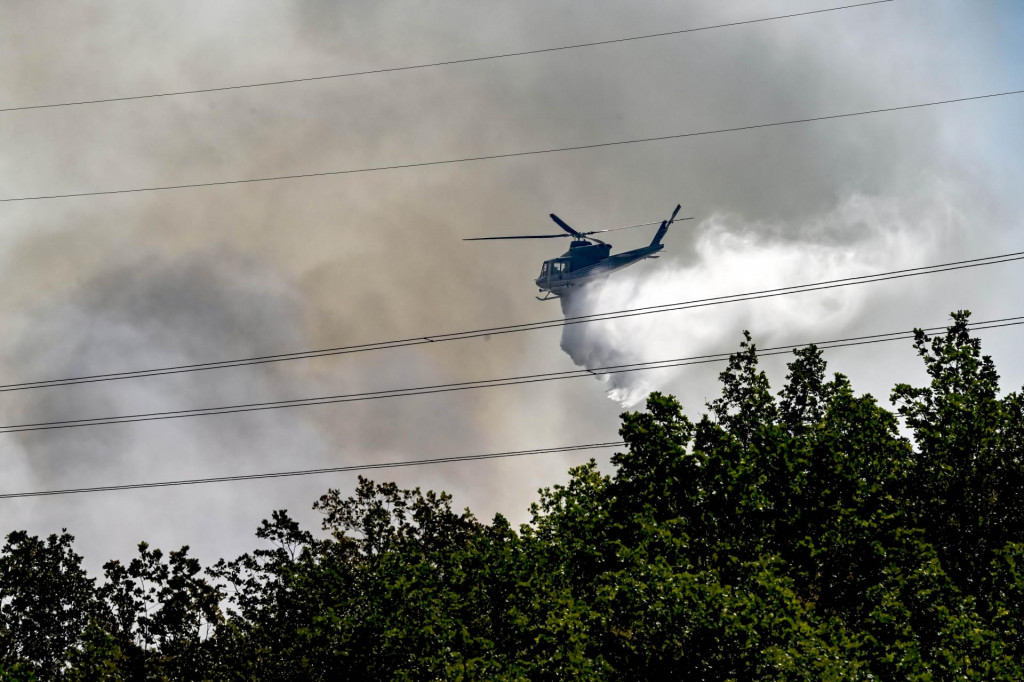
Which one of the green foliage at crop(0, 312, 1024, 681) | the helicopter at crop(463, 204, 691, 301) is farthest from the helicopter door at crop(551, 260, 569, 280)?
the green foliage at crop(0, 312, 1024, 681)

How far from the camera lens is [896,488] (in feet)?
134

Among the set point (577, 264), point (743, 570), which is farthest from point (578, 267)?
point (743, 570)

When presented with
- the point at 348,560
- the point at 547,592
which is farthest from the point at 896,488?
the point at 348,560

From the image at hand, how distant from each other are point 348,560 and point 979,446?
3340 cm

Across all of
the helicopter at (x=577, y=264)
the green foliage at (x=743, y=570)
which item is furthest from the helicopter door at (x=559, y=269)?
the green foliage at (x=743, y=570)

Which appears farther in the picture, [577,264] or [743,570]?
[577,264]

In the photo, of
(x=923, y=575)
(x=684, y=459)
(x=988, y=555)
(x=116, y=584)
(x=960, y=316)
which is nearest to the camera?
(x=923, y=575)

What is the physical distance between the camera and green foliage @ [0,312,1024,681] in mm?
31422

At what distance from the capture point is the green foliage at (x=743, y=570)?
31.4 metres

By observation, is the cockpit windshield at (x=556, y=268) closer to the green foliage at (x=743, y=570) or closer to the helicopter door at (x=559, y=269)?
the helicopter door at (x=559, y=269)

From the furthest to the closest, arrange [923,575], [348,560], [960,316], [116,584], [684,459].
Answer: [116,584], [348,560], [960,316], [684,459], [923,575]

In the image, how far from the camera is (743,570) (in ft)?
120

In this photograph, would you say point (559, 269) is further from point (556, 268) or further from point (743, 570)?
point (743, 570)

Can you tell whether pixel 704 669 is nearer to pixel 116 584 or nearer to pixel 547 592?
pixel 547 592
